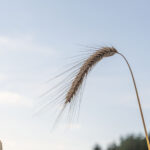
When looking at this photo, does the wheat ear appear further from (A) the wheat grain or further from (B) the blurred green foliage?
(B) the blurred green foliage

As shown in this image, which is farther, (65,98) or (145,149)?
(145,149)

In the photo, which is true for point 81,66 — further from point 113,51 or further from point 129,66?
point 129,66

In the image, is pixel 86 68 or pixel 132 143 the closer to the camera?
pixel 86 68

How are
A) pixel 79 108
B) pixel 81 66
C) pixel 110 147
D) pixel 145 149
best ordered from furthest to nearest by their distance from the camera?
pixel 110 147 < pixel 145 149 < pixel 81 66 < pixel 79 108

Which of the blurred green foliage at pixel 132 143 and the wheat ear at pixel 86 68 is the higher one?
the wheat ear at pixel 86 68

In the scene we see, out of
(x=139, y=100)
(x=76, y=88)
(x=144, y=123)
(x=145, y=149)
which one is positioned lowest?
(x=145, y=149)

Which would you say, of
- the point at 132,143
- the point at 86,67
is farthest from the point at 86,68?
the point at 132,143

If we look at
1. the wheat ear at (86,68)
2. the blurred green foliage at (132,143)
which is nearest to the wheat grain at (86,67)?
the wheat ear at (86,68)

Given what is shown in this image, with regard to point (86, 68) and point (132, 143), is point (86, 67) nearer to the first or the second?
point (86, 68)

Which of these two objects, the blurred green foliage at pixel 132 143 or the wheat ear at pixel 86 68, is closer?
the wheat ear at pixel 86 68

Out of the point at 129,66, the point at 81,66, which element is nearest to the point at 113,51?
the point at 129,66

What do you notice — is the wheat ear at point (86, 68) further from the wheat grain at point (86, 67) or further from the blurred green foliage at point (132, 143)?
the blurred green foliage at point (132, 143)
